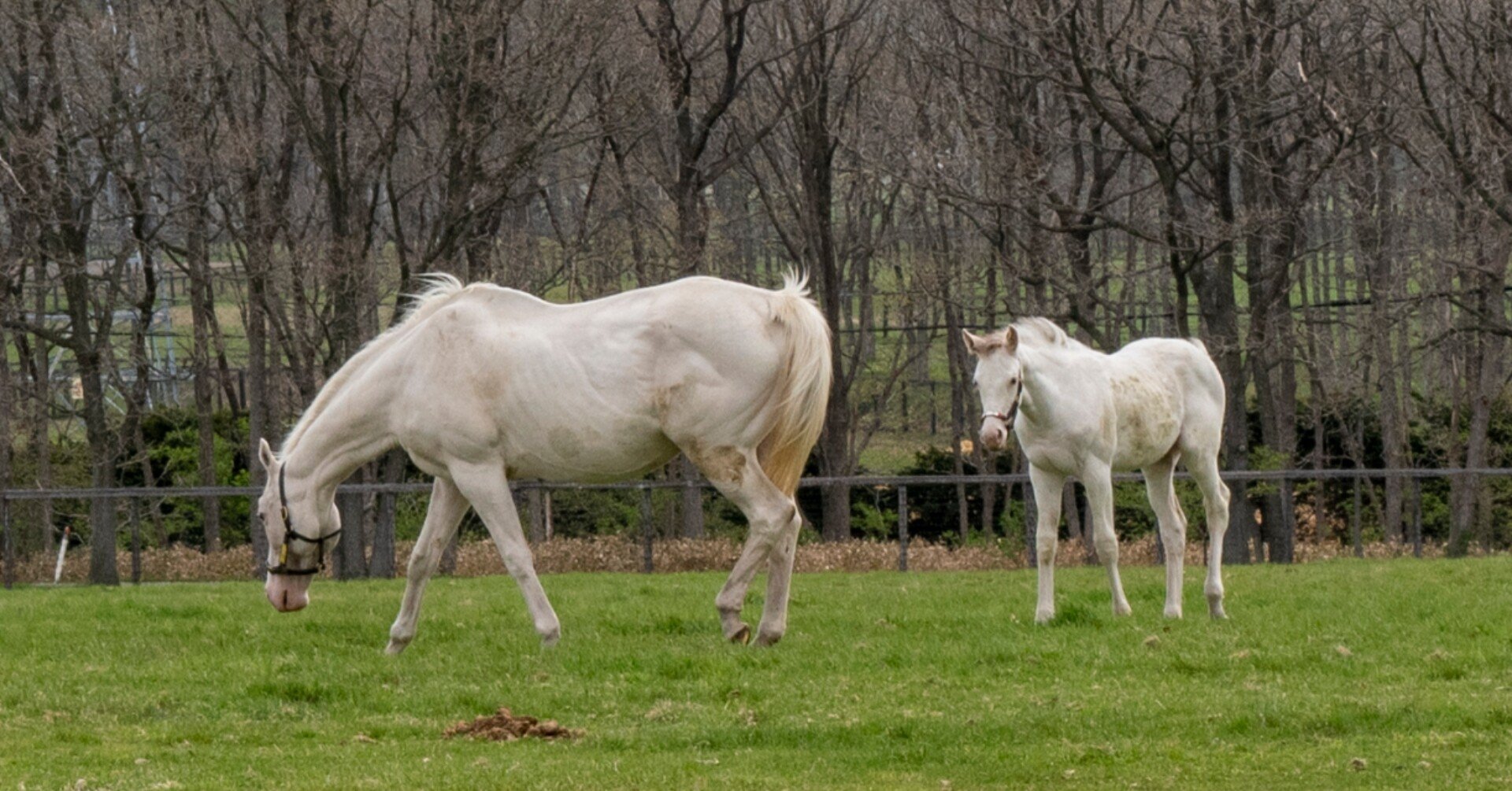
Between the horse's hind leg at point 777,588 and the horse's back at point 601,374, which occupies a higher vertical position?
the horse's back at point 601,374

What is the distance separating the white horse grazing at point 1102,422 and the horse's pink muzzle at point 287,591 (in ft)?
14.9

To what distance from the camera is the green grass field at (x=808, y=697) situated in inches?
273

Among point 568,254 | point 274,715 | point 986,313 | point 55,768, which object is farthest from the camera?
point 986,313

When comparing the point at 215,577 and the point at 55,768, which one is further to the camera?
the point at 215,577

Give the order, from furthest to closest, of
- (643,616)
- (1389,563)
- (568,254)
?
(568,254) → (1389,563) → (643,616)

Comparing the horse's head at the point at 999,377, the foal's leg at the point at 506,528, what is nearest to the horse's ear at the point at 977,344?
the horse's head at the point at 999,377

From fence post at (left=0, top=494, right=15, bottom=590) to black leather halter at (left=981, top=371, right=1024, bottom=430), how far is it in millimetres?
14681

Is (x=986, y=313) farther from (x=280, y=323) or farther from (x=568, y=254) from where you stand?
(x=280, y=323)

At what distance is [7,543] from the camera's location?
858 inches

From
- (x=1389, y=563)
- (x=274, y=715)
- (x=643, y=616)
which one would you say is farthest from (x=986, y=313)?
(x=274, y=715)

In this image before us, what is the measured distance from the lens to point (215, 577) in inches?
941

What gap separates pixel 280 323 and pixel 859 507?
11.5 m

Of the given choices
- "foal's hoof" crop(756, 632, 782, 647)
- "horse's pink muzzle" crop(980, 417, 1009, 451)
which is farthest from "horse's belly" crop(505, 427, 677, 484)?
"horse's pink muzzle" crop(980, 417, 1009, 451)

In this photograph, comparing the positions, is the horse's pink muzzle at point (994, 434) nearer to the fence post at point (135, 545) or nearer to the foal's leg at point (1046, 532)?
the foal's leg at point (1046, 532)
